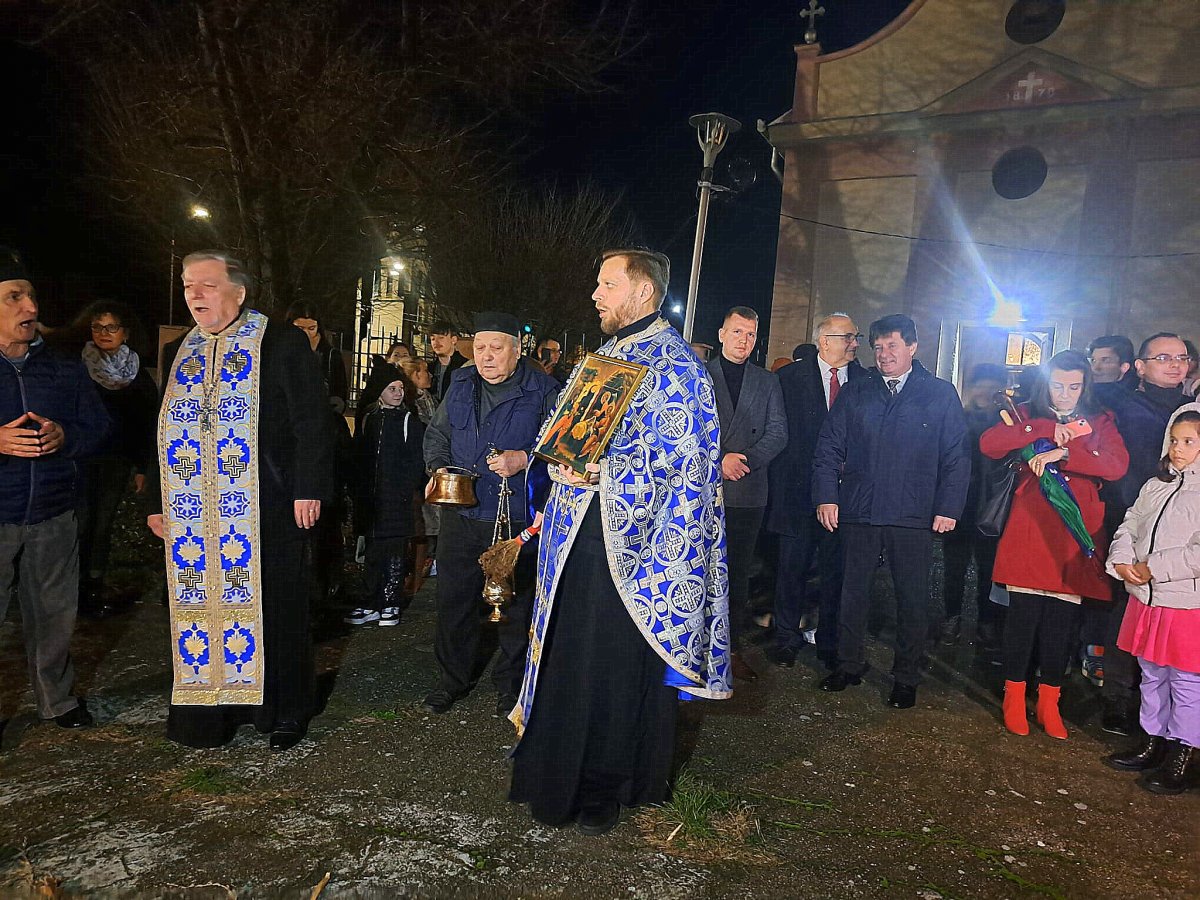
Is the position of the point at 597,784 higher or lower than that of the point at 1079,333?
lower

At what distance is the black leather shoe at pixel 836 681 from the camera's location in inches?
201

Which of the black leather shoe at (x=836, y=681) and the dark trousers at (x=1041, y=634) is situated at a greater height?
the dark trousers at (x=1041, y=634)

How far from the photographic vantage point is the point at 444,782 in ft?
11.9

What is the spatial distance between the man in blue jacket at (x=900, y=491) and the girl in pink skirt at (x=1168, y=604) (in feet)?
3.12

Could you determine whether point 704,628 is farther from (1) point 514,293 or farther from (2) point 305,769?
(1) point 514,293

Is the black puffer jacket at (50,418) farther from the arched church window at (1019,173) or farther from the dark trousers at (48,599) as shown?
the arched church window at (1019,173)

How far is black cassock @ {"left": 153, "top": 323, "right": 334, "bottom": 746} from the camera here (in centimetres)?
384

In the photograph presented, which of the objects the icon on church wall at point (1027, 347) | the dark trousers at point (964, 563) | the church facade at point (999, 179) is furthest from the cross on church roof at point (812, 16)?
the dark trousers at point (964, 563)

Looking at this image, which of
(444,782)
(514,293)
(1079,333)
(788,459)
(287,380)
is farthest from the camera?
(514,293)

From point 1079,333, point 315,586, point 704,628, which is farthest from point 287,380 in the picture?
point 1079,333

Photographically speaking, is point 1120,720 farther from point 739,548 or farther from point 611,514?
point 611,514

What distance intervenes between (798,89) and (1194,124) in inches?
282

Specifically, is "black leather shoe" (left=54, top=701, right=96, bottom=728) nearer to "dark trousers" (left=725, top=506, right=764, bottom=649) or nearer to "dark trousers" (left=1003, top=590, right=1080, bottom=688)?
"dark trousers" (left=725, top=506, right=764, bottom=649)

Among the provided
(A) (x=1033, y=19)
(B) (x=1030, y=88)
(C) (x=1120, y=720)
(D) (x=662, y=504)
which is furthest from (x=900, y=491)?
(A) (x=1033, y=19)
